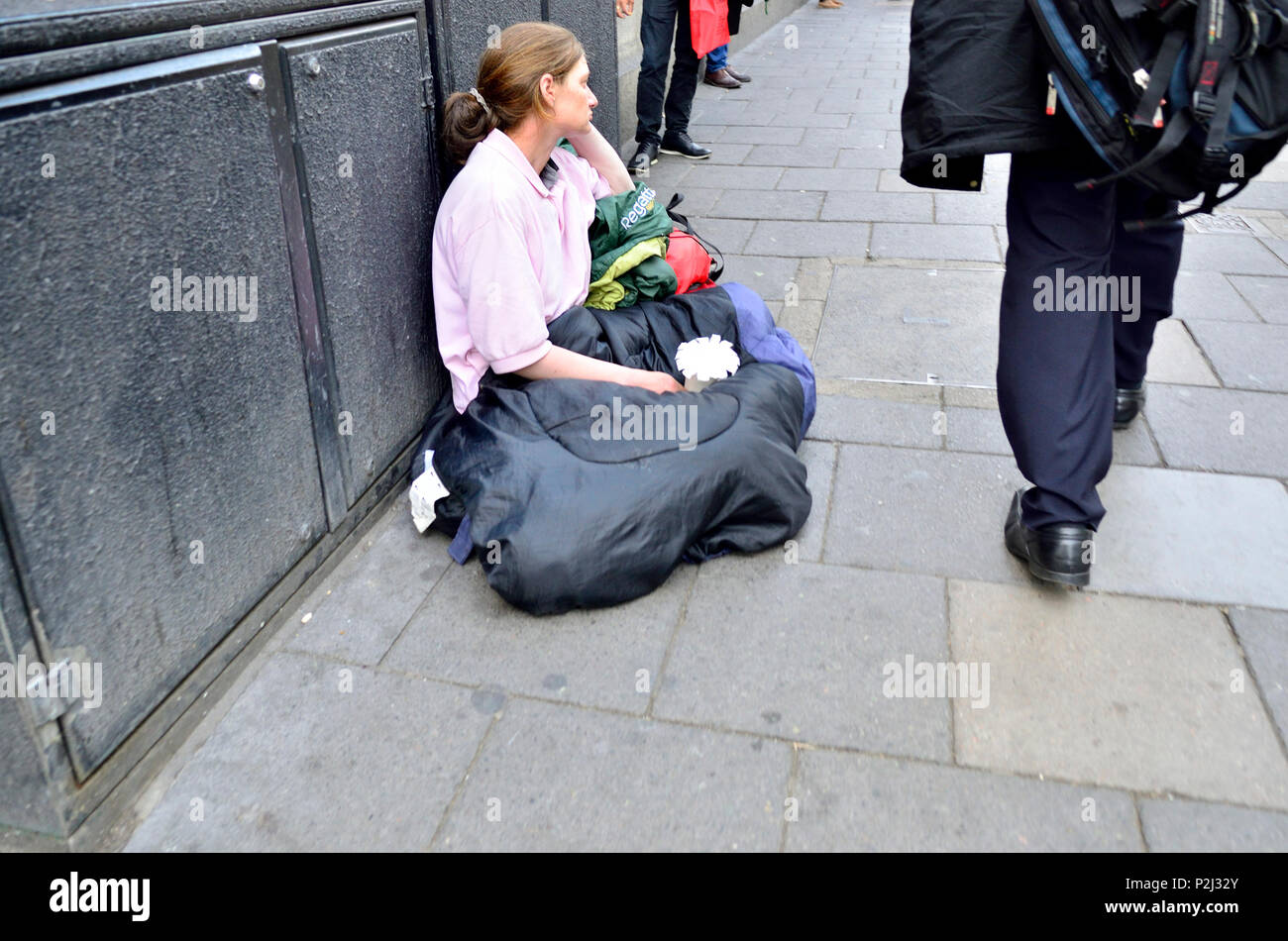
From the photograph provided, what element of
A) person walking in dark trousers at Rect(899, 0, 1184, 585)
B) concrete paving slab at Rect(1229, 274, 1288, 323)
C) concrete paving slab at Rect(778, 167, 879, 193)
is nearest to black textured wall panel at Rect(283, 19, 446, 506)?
person walking in dark trousers at Rect(899, 0, 1184, 585)

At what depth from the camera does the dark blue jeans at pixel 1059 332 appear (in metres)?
2.27

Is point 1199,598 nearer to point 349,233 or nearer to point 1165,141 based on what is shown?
point 1165,141

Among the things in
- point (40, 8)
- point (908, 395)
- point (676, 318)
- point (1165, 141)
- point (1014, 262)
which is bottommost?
point (908, 395)

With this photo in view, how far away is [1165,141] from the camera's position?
191 centimetres

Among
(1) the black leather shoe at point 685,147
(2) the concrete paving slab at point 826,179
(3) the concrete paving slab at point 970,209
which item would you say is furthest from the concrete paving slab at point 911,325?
(1) the black leather shoe at point 685,147

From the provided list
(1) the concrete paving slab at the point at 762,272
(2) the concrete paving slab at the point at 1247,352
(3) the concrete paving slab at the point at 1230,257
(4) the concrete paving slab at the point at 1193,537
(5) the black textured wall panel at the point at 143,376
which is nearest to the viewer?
(5) the black textured wall panel at the point at 143,376

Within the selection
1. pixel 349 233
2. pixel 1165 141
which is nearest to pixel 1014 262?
pixel 1165 141

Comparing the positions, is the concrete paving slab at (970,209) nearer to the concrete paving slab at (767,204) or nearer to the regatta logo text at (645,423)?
the concrete paving slab at (767,204)

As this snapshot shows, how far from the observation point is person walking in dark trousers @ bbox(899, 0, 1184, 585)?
7.07 feet

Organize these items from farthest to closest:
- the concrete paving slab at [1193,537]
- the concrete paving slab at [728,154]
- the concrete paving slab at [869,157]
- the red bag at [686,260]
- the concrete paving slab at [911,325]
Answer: the concrete paving slab at [728,154] → the concrete paving slab at [869,157] → the concrete paving slab at [911,325] → the red bag at [686,260] → the concrete paving slab at [1193,537]

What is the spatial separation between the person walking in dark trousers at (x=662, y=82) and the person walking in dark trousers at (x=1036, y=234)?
153 inches

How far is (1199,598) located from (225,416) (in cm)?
215

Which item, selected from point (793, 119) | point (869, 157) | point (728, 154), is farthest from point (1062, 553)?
point (793, 119)

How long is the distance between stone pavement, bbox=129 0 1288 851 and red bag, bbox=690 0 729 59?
3193 mm
